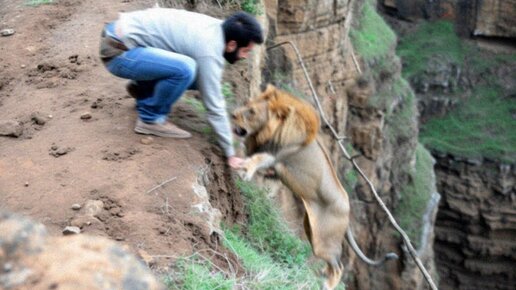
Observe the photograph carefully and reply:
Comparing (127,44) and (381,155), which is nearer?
(127,44)

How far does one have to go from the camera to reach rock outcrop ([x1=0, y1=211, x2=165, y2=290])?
199cm

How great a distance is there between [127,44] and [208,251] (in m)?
2.01

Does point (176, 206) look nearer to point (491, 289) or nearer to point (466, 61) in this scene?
point (491, 289)

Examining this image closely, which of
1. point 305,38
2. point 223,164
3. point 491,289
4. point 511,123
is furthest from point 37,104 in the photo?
point 511,123

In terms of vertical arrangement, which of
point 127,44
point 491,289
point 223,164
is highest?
point 127,44

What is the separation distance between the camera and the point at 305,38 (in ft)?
50.3

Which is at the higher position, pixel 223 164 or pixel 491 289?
pixel 223 164

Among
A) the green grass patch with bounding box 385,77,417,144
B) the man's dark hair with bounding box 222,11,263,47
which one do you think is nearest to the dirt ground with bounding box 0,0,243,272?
the man's dark hair with bounding box 222,11,263,47

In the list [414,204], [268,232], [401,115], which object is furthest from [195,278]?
[401,115]

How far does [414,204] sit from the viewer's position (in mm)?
20109

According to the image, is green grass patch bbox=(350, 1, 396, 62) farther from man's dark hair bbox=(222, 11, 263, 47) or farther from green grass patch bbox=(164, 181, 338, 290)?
man's dark hair bbox=(222, 11, 263, 47)

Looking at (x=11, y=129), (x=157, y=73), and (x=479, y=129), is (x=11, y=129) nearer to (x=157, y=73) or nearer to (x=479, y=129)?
(x=157, y=73)

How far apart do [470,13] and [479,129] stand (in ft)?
20.1

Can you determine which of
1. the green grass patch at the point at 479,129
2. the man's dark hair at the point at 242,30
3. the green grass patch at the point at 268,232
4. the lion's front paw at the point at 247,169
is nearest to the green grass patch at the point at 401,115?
the green grass patch at the point at 479,129
